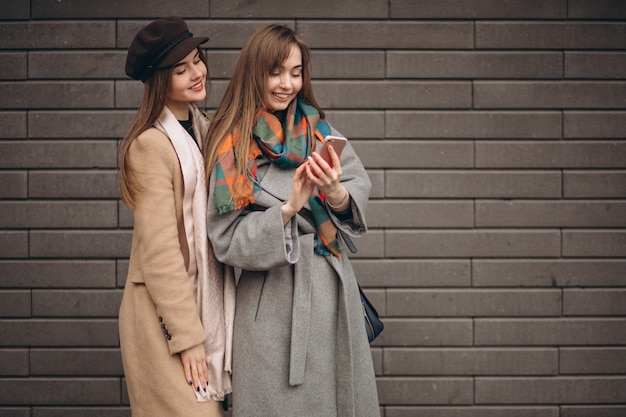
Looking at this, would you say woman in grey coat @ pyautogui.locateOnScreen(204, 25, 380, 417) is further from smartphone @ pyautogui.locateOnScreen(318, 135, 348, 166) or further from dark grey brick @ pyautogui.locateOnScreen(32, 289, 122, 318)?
dark grey brick @ pyautogui.locateOnScreen(32, 289, 122, 318)

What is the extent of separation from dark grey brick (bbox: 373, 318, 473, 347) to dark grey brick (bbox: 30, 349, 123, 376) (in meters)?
1.53

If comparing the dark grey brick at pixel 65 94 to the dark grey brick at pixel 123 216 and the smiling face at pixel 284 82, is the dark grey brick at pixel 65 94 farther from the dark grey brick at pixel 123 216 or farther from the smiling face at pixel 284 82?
the smiling face at pixel 284 82

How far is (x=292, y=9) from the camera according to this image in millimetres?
3766

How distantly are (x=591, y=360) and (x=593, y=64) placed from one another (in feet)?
5.51

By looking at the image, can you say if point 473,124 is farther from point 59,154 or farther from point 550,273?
point 59,154

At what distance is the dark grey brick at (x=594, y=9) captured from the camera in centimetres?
381

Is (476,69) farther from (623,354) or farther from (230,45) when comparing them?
(623,354)

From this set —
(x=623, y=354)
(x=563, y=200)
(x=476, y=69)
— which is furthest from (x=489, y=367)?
(x=476, y=69)

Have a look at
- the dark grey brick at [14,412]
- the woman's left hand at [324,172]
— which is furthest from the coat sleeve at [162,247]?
the dark grey brick at [14,412]

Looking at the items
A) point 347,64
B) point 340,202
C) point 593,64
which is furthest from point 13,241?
point 593,64

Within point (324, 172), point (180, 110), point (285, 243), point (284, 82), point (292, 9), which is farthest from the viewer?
point (292, 9)

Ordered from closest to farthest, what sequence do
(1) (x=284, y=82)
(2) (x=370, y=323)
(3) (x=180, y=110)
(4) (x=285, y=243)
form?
(4) (x=285, y=243), (1) (x=284, y=82), (3) (x=180, y=110), (2) (x=370, y=323)

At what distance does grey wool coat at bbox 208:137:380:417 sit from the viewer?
2506mm

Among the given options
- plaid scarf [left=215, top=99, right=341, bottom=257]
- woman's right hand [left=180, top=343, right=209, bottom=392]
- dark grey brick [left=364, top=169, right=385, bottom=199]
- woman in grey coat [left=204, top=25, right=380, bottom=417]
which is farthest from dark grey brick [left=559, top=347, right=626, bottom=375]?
woman's right hand [left=180, top=343, right=209, bottom=392]
